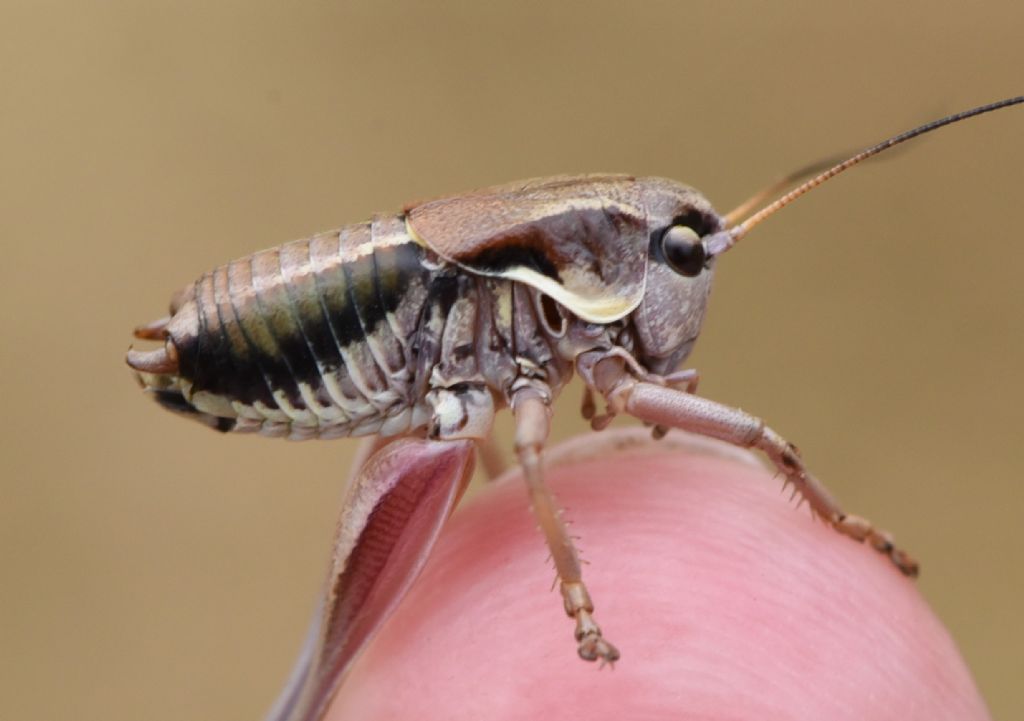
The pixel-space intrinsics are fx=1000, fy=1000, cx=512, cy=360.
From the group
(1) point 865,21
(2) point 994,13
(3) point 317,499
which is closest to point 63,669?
(3) point 317,499

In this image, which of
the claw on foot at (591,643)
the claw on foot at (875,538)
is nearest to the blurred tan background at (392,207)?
the claw on foot at (875,538)

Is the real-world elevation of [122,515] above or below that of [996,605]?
above

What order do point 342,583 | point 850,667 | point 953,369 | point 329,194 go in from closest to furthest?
point 850,667 → point 342,583 → point 953,369 → point 329,194

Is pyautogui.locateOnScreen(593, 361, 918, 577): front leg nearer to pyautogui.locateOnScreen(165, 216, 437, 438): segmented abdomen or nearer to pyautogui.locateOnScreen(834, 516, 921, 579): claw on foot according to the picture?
pyautogui.locateOnScreen(834, 516, 921, 579): claw on foot

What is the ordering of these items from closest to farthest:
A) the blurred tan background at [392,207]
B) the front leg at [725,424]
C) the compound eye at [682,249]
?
the front leg at [725,424] < the compound eye at [682,249] < the blurred tan background at [392,207]

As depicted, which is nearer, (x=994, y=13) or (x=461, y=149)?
(x=994, y=13)

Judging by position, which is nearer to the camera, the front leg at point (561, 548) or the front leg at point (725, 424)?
the front leg at point (561, 548)

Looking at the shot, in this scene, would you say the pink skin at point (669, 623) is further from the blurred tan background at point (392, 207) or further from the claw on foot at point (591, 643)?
the blurred tan background at point (392, 207)

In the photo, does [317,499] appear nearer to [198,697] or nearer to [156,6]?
[198,697]
